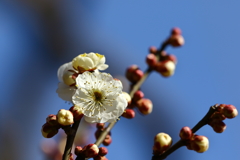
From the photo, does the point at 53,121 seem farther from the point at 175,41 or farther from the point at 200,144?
the point at 175,41

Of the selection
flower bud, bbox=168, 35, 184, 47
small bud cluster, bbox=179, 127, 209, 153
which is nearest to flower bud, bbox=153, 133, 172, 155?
small bud cluster, bbox=179, 127, 209, 153

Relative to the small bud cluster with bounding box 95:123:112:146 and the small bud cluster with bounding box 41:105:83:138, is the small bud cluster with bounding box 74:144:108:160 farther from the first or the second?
the small bud cluster with bounding box 95:123:112:146

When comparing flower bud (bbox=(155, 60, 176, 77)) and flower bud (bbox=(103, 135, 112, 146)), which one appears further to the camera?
flower bud (bbox=(155, 60, 176, 77))

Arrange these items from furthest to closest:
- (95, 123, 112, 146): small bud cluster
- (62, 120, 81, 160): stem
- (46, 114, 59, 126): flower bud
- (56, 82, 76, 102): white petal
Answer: (95, 123, 112, 146): small bud cluster
(56, 82, 76, 102): white petal
(46, 114, 59, 126): flower bud
(62, 120, 81, 160): stem

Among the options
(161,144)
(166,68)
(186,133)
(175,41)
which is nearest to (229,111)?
(186,133)

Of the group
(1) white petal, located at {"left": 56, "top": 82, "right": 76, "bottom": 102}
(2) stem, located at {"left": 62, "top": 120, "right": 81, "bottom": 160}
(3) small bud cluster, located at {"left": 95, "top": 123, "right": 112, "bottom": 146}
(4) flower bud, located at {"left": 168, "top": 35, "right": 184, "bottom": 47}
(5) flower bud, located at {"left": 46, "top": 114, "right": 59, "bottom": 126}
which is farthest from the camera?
(4) flower bud, located at {"left": 168, "top": 35, "right": 184, "bottom": 47}

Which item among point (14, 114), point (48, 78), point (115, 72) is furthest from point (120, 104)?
point (48, 78)
